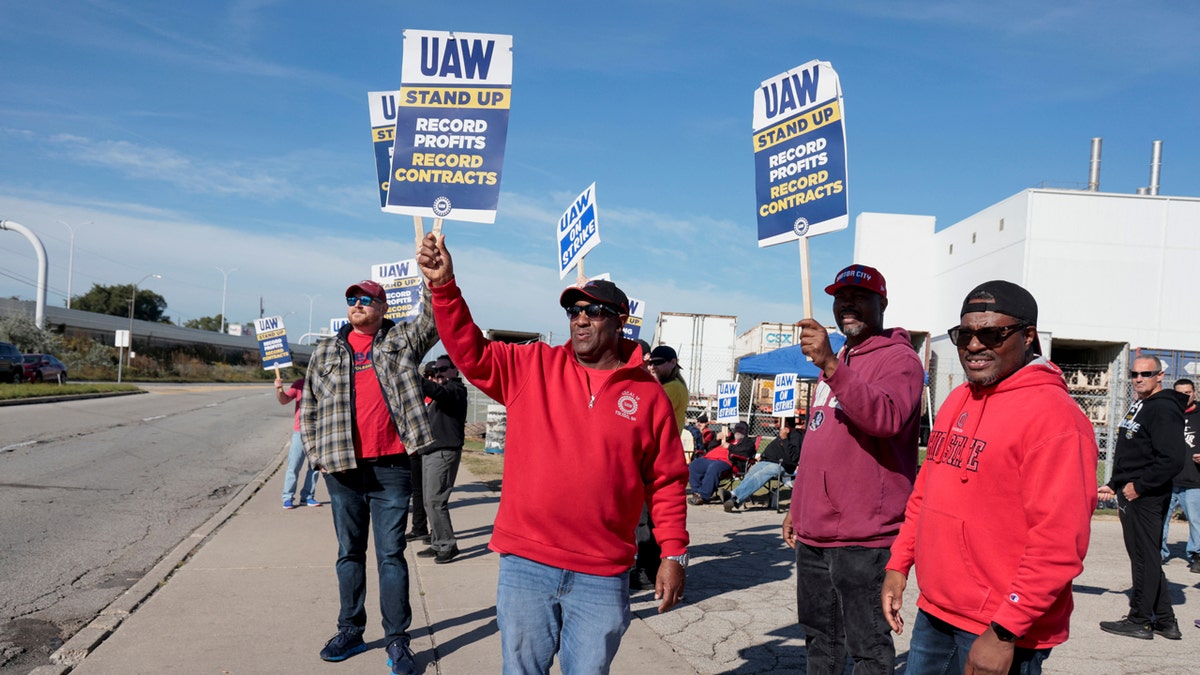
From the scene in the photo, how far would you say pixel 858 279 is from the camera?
389 cm

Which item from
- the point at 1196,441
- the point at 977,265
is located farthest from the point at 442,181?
the point at 977,265

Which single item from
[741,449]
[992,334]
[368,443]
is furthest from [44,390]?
[992,334]

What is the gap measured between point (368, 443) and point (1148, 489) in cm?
543

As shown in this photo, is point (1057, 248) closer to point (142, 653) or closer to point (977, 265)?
point (977, 265)

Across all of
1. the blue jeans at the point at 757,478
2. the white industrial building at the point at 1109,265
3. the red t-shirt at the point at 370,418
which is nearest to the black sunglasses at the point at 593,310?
the red t-shirt at the point at 370,418

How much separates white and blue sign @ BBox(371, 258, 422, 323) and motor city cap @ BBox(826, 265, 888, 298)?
8.20 metres

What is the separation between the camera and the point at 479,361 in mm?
3383

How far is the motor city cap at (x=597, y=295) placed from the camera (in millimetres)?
3377

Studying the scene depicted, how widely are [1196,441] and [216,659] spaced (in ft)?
28.7

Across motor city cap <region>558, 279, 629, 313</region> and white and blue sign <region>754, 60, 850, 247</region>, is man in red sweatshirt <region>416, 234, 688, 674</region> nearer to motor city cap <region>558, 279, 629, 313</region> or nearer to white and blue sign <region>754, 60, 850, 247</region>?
motor city cap <region>558, 279, 629, 313</region>

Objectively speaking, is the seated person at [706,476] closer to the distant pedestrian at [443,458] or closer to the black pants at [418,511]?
the black pants at [418,511]

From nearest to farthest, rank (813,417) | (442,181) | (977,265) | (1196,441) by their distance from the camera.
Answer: (813,417) → (442,181) → (1196,441) → (977,265)

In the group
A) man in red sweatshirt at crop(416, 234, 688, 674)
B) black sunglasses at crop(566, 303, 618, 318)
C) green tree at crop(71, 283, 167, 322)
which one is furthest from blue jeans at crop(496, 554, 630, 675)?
green tree at crop(71, 283, 167, 322)

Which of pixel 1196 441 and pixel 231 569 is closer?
pixel 231 569
